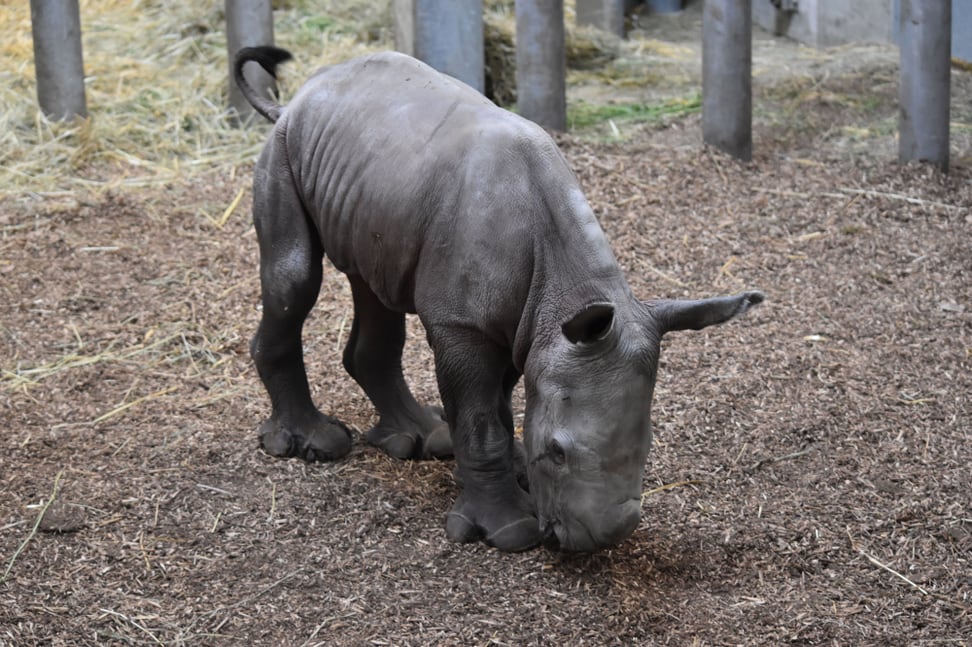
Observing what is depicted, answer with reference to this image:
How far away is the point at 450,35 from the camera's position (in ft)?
29.3

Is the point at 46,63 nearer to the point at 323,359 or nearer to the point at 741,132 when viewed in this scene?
the point at 323,359

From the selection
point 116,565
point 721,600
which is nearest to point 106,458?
point 116,565

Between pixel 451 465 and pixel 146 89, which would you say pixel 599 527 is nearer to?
pixel 451 465

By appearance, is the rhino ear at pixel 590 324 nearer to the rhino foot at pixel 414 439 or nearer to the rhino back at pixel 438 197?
the rhino back at pixel 438 197

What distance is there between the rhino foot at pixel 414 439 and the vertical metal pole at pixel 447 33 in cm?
388

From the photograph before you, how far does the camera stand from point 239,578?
468 cm

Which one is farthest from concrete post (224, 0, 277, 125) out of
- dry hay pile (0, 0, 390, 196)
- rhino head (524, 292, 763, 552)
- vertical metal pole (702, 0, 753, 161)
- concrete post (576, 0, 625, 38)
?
rhino head (524, 292, 763, 552)

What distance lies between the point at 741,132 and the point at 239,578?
18.4ft

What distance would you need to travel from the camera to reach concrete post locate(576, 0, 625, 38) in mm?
14078

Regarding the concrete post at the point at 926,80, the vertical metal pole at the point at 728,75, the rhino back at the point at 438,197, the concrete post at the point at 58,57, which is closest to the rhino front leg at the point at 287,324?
the rhino back at the point at 438,197

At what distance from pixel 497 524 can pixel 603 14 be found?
1023cm

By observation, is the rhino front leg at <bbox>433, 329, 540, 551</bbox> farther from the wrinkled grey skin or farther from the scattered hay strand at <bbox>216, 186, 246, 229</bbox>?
the scattered hay strand at <bbox>216, 186, 246, 229</bbox>

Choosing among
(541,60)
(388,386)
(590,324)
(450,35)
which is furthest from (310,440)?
(541,60)

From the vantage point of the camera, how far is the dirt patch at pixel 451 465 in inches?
175
